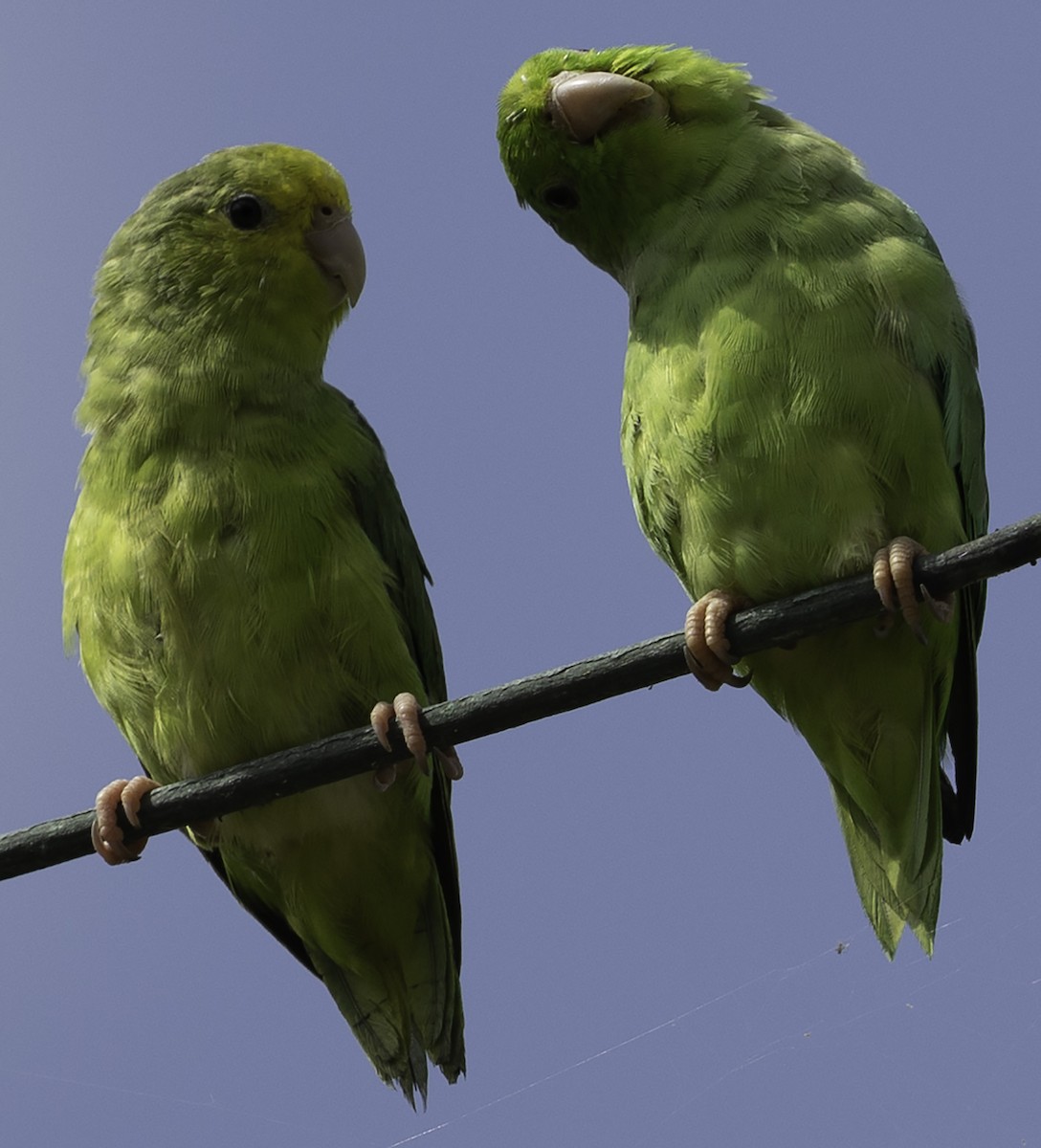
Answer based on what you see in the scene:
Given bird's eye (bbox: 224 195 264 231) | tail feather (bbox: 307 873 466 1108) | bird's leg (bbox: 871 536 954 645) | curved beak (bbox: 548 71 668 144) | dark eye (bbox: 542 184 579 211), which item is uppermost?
bird's eye (bbox: 224 195 264 231)

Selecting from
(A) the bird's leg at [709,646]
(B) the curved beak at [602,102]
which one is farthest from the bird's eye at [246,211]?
(A) the bird's leg at [709,646]

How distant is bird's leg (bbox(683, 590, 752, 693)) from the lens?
4.56 metres

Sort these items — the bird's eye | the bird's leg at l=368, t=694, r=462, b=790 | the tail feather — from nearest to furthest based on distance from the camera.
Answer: the bird's leg at l=368, t=694, r=462, b=790
the tail feather
the bird's eye

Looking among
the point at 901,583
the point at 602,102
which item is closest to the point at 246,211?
the point at 602,102

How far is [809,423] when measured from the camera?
4.65 metres

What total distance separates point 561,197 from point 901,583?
6.79 ft

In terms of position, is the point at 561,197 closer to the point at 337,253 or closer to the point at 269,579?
the point at 337,253

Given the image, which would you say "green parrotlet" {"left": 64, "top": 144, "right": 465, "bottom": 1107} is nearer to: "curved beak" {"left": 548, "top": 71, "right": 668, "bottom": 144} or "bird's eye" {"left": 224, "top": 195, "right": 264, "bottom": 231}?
"bird's eye" {"left": 224, "top": 195, "right": 264, "bottom": 231}

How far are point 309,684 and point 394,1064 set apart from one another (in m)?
1.36

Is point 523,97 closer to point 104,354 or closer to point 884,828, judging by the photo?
point 104,354

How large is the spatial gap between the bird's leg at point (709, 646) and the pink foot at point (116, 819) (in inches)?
67.1

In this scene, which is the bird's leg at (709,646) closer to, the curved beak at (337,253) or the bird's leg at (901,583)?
the bird's leg at (901,583)

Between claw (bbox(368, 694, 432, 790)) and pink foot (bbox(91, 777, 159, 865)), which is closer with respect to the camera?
claw (bbox(368, 694, 432, 790))

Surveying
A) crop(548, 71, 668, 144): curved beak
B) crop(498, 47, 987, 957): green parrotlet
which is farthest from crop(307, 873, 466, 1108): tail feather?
crop(548, 71, 668, 144): curved beak
